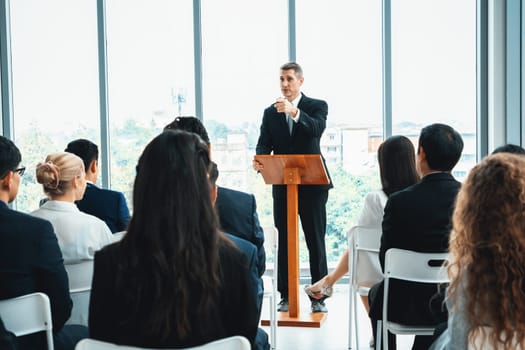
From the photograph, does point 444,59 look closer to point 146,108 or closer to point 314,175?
point 314,175

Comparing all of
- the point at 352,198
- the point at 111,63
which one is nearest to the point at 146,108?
the point at 111,63

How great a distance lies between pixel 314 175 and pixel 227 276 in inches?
112

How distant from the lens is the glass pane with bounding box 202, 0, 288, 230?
250 inches

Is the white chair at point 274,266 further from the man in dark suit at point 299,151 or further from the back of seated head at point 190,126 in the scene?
the man in dark suit at point 299,151

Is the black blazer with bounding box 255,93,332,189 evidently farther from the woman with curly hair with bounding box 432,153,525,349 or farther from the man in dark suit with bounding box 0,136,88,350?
the woman with curly hair with bounding box 432,153,525,349

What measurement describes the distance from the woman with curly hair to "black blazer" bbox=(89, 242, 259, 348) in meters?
0.60

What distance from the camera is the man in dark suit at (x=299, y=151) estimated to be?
512 centimetres

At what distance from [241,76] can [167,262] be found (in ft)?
15.9

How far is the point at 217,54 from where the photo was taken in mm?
6402

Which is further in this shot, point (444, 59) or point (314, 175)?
point (444, 59)

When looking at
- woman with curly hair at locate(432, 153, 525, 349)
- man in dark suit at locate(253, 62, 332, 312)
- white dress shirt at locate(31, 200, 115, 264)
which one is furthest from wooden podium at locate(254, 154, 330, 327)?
woman with curly hair at locate(432, 153, 525, 349)

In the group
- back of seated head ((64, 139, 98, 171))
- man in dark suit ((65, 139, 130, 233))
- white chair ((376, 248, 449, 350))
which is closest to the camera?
white chair ((376, 248, 449, 350))

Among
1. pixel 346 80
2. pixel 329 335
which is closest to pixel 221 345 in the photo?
pixel 329 335

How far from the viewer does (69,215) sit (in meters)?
2.91
